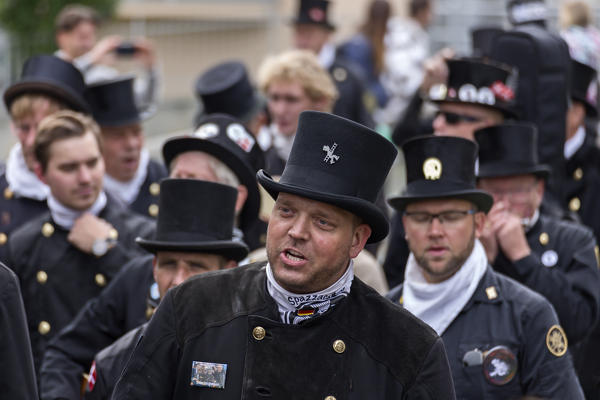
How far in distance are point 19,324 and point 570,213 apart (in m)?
4.77

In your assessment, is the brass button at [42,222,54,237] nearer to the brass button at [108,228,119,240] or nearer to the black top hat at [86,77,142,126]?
the brass button at [108,228,119,240]

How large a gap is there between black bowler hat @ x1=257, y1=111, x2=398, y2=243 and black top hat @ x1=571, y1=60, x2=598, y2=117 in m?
4.60

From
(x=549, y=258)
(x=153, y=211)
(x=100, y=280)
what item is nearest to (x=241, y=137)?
(x=100, y=280)

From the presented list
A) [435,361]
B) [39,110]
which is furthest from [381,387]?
[39,110]

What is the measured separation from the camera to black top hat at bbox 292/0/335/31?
11.6 meters

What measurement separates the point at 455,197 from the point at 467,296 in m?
0.51

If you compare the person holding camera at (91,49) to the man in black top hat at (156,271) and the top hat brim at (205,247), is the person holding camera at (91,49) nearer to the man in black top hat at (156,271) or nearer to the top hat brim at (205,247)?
the man in black top hat at (156,271)

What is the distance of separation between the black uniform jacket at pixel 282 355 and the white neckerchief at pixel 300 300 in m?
0.03

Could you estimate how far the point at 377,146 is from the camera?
4.33m

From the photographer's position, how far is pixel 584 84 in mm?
8672

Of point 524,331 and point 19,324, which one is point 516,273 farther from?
point 19,324

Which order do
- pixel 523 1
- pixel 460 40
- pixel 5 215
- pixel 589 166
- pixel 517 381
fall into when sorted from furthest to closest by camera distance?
pixel 460 40, pixel 523 1, pixel 589 166, pixel 5 215, pixel 517 381

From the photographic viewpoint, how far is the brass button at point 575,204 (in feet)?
27.9

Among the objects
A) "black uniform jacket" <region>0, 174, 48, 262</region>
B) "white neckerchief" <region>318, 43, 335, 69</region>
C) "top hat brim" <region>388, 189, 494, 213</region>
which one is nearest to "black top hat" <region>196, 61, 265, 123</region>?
"white neckerchief" <region>318, 43, 335, 69</region>
